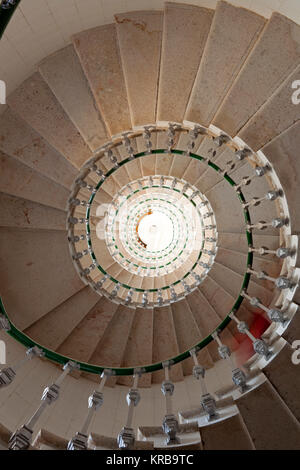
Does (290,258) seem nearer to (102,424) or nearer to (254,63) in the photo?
(254,63)

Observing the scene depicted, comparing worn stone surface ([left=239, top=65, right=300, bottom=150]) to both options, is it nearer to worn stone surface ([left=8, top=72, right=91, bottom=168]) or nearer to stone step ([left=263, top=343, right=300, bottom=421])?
stone step ([left=263, top=343, right=300, bottom=421])

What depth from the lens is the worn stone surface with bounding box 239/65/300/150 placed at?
305 centimetres

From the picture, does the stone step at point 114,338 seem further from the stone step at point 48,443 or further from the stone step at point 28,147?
the stone step at point 28,147

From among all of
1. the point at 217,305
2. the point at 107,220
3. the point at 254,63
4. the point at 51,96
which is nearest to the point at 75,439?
the point at 217,305

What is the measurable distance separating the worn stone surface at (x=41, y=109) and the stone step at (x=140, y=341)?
298cm

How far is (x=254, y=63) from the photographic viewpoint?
3217 mm

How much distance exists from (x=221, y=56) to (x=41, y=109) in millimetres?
2584

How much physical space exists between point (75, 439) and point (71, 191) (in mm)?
3550

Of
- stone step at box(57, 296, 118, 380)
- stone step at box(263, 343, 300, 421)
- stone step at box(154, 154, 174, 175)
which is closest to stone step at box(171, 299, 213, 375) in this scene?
stone step at box(57, 296, 118, 380)

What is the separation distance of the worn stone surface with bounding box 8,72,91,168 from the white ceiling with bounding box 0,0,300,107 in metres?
0.14

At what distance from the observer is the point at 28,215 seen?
468 cm

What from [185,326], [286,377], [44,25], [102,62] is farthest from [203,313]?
[44,25]

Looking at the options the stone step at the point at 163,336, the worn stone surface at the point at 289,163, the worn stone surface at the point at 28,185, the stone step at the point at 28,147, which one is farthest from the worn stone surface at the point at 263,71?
the stone step at the point at 163,336

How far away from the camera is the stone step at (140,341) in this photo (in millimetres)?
4668
